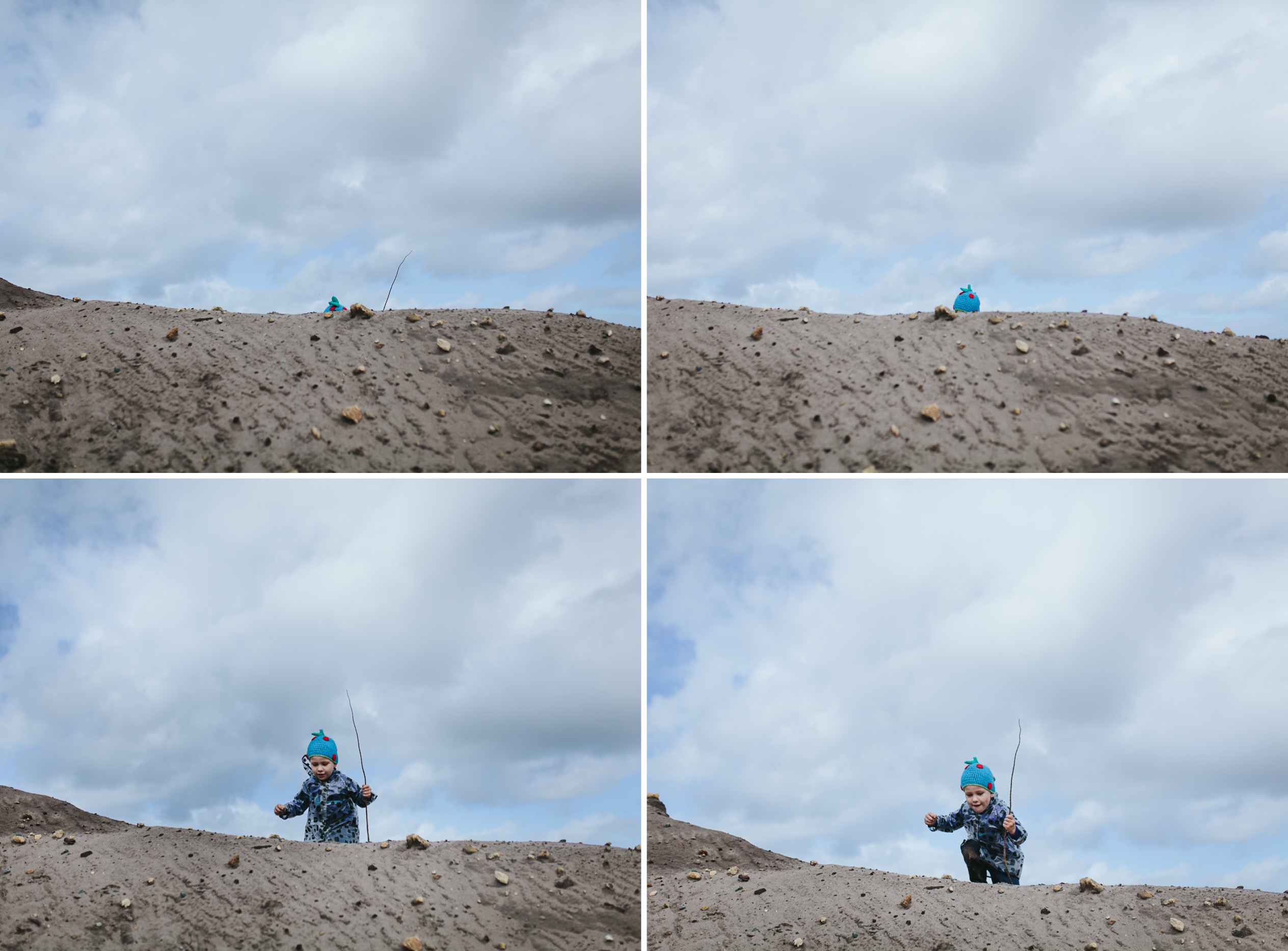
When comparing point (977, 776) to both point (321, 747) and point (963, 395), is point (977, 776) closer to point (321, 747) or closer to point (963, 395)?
point (963, 395)

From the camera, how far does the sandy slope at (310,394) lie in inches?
265

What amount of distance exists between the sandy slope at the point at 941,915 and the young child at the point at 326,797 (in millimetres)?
2837

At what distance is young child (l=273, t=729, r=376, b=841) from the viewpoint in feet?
23.5

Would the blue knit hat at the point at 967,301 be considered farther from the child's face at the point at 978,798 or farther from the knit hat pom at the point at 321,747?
the knit hat pom at the point at 321,747

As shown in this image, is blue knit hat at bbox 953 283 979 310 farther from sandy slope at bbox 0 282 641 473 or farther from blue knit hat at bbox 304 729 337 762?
blue knit hat at bbox 304 729 337 762

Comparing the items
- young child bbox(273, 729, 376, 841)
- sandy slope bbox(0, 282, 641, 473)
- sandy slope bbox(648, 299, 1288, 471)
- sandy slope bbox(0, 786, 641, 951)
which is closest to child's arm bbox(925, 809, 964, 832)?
sandy slope bbox(0, 786, 641, 951)

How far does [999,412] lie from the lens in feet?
22.3

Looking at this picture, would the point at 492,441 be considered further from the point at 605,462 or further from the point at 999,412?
the point at 999,412

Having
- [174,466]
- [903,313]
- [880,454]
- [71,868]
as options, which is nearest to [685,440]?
[880,454]

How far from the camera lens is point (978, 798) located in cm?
699

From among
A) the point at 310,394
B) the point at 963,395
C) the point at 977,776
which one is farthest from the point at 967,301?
the point at 310,394

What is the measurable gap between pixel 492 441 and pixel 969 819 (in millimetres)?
5374

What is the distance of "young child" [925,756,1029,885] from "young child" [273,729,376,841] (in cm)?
522

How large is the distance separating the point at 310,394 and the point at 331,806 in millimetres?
3768
